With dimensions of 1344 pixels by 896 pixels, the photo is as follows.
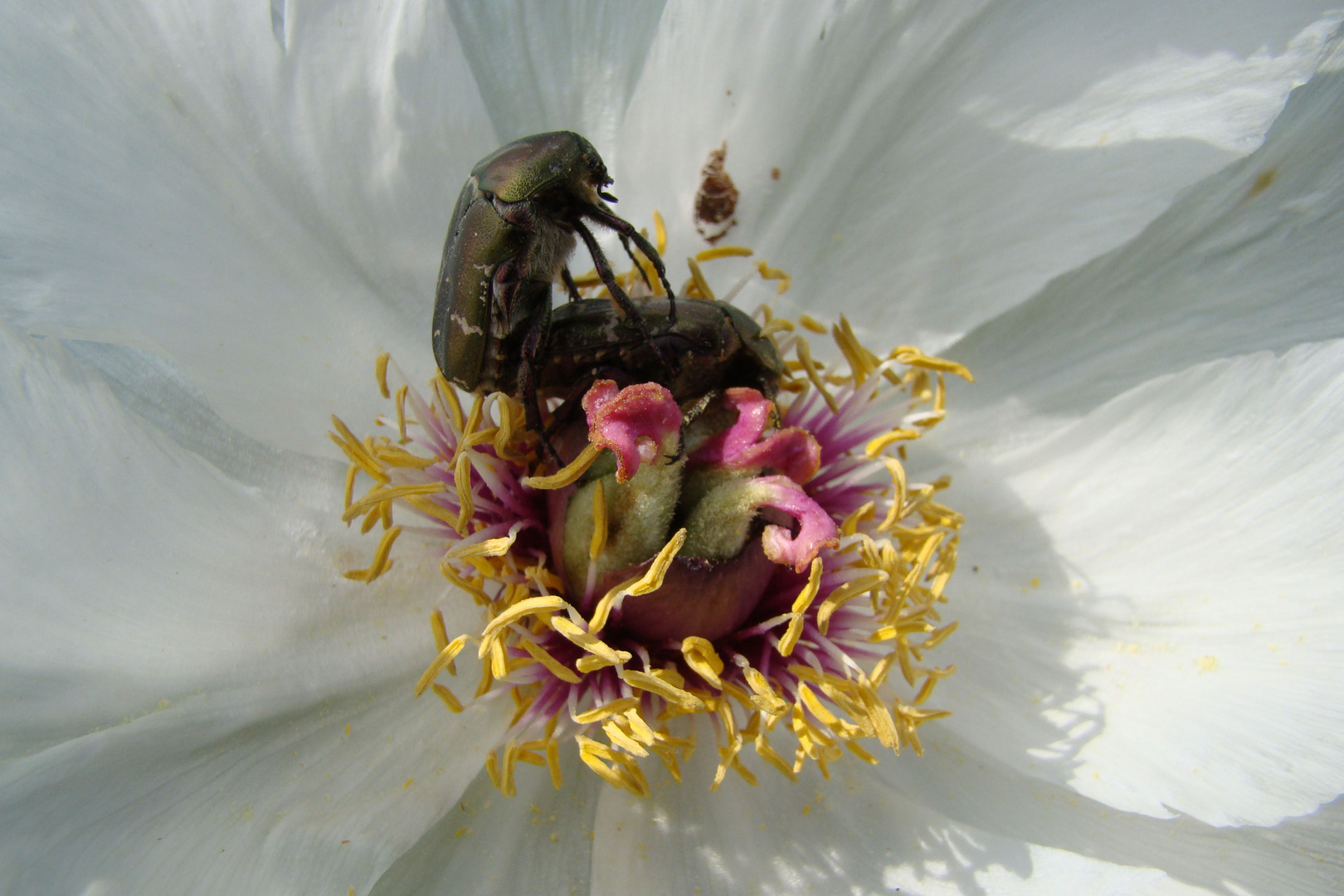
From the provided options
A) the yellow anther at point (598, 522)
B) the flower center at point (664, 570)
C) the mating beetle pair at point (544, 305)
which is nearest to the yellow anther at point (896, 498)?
the flower center at point (664, 570)

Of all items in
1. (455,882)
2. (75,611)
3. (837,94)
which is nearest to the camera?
(75,611)

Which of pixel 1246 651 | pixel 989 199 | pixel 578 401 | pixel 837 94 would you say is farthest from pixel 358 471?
pixel 1246 651

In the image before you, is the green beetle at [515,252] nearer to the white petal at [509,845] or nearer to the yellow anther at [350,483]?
the yellow anther at [350,483]

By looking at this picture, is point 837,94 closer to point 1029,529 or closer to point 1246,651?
point 1029,529

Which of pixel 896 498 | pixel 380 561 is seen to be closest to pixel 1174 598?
pixel 896 498

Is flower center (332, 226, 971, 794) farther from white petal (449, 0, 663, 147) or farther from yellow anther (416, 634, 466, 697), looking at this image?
white petal (449, 0, 663, 147)

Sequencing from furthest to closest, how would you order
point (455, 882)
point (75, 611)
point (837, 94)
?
point (837, 94) → point (455, 882) → point (75, 611)
